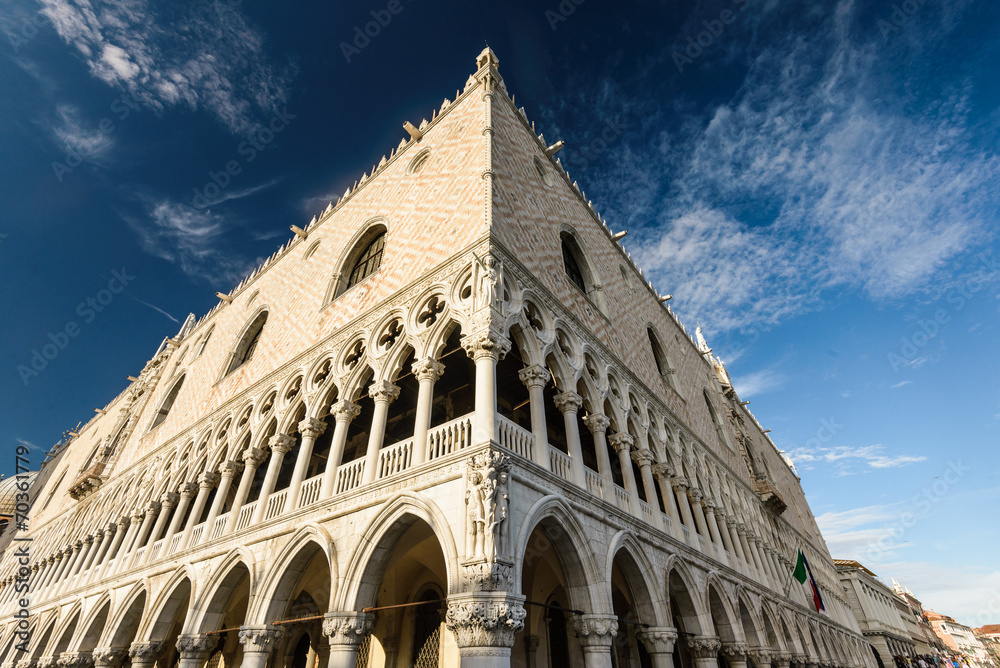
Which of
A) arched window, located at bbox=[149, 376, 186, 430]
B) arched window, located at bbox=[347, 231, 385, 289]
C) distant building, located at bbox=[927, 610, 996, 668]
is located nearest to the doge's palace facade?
arched window, located at bbox=[347, 231, 385, 289]

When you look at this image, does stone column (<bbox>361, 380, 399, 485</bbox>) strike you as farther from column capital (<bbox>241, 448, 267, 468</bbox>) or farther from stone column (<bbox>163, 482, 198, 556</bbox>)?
stone column (<bbox>163, 482, 198, 556</bbox>)

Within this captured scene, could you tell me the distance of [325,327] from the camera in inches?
479

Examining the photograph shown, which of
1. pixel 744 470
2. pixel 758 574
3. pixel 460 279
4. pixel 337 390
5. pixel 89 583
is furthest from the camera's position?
pixel 744 470

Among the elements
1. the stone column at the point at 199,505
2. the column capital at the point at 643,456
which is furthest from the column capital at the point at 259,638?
the column capital at the point at 643,456

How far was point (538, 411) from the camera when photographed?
811cm

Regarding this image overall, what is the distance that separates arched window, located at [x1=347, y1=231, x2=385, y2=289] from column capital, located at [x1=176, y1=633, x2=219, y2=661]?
26.8 ft

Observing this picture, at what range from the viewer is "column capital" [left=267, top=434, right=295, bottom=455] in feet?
35.0

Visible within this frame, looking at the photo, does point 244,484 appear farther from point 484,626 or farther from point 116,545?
point 484,626

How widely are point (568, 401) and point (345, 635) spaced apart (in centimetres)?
495

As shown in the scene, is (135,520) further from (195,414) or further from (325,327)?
(325,327)

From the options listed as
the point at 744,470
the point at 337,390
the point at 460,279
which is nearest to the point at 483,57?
the point at 460,279

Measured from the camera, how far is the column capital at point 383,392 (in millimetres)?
8797

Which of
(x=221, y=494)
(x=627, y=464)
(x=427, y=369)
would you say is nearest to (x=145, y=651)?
(x=221, y=494)

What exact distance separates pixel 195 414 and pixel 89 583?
5.08 meters
